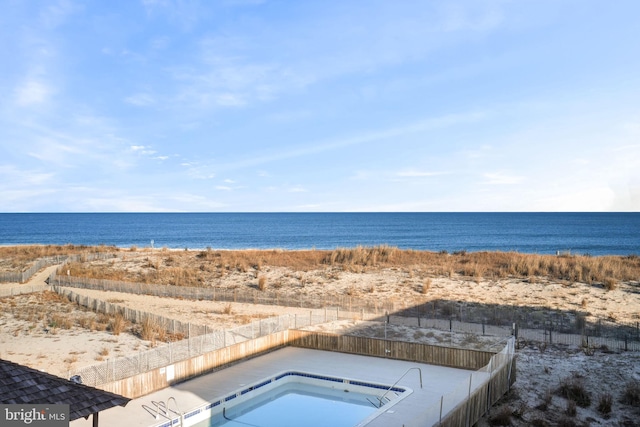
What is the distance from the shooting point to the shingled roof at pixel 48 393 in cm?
782

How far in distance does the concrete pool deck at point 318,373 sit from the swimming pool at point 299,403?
Answer: 0.30 metres

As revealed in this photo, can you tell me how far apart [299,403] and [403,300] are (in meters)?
12.9

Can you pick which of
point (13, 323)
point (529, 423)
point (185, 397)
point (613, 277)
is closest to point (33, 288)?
point (13, 323)

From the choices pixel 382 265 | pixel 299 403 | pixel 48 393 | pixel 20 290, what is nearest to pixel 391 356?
pixel 299 403

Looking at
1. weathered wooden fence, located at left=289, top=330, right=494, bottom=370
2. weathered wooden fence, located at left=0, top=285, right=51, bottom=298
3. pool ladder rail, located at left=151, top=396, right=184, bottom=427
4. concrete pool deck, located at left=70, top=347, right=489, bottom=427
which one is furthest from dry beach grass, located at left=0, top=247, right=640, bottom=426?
pool ladder rail, located at left=151, top=396, right=184, bottom=427

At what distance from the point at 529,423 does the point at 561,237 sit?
107m

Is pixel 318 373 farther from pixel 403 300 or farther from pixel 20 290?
pixel 20 290

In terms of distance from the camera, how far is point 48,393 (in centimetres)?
802

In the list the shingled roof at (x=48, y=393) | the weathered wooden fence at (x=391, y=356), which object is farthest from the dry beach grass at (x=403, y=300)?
the shingled roof at (x=48, y=393)

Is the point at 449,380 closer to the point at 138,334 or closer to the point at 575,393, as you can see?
the point at 575,393

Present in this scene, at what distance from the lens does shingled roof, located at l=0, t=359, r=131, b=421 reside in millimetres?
7820

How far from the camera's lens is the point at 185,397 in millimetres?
15938

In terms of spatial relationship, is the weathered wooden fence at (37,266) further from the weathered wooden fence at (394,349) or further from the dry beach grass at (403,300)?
the weathered wooden fence at (394,349)

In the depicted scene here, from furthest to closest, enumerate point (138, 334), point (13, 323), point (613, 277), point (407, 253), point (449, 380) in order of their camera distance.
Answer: point (407, 253), point (613, 277), point (13, 323), point (138, 334), point (449, 380)
